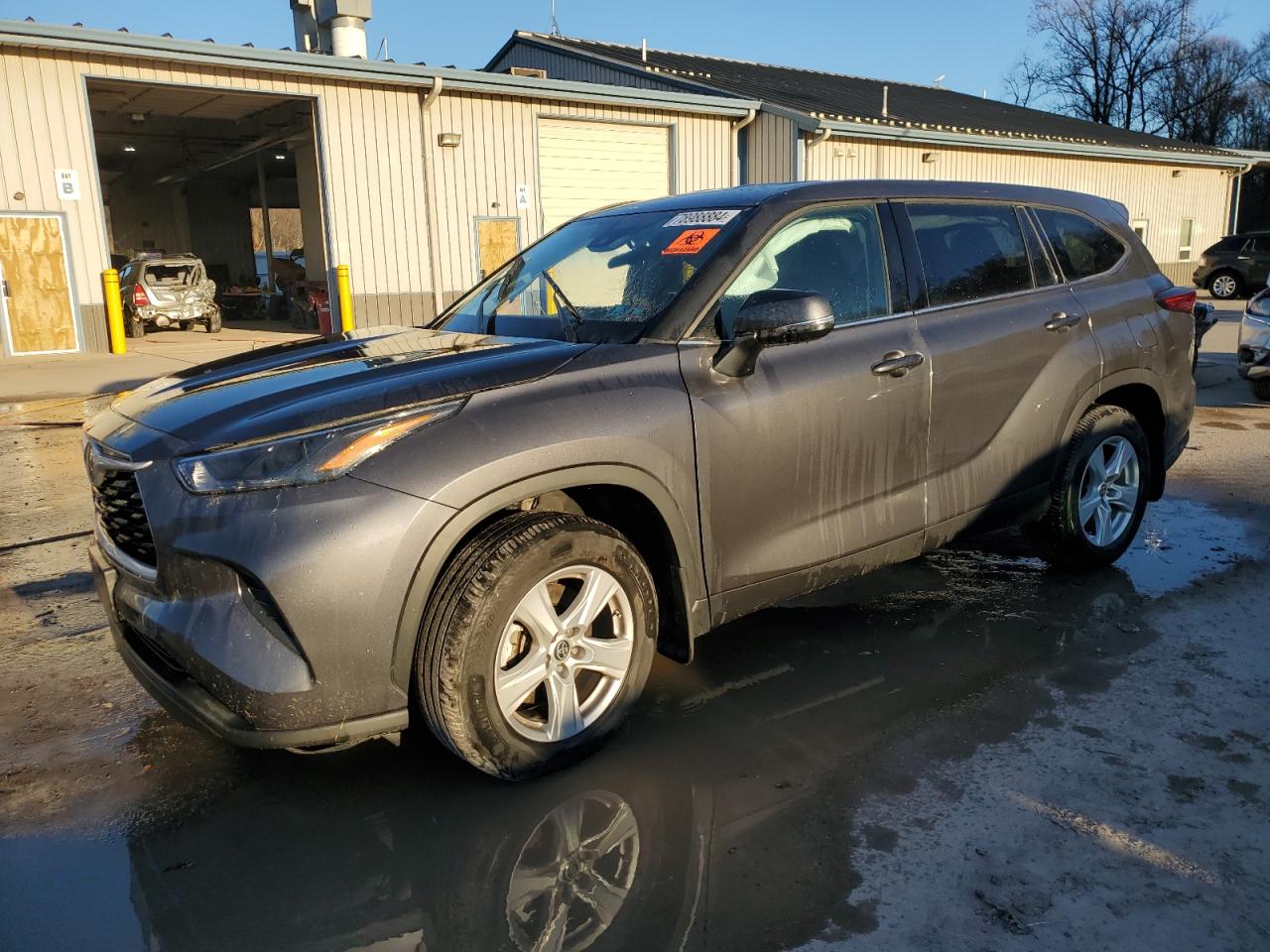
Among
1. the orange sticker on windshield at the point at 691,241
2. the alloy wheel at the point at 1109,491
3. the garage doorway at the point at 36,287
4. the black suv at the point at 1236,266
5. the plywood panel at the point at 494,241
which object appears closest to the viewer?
the orange sticker on windshield at the point at 691,241

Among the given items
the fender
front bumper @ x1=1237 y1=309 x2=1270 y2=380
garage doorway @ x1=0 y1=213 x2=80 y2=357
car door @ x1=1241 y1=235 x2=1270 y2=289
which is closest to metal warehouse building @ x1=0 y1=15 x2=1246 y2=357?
garage doorway @ x1=0 y1=213 x2=80 y2=357

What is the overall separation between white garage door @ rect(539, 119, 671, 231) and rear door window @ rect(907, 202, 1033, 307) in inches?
604

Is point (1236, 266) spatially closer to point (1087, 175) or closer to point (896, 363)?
point (1087, 175)

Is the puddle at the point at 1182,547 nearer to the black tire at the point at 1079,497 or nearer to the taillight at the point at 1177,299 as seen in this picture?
the black tire at the point at 1079,497

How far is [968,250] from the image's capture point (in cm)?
406

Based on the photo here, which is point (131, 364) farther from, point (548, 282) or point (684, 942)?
point (684, 942)

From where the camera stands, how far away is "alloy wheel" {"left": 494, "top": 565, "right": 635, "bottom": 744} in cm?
278

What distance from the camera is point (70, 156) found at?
47.9 ft

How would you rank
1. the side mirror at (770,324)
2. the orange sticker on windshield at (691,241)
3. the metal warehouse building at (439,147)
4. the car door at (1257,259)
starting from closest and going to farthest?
the side mirror at (770,324), the orange sticker on windshield at (691,241), the metal warehouse building at (439,147), the car door at (1257,259)

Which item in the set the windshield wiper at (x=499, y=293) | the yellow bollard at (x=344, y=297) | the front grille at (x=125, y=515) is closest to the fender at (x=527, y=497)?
the front grille at (x=125, y=515)

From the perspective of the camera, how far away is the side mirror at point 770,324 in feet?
9.95

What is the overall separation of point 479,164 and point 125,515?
53.0 feet

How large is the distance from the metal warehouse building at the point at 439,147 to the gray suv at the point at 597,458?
13.4 meters

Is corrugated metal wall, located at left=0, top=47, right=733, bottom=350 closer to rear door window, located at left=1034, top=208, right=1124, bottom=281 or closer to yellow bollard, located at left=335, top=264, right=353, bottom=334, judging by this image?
yellow bollard, located at left=335, top=264, right=353, bottom=334
